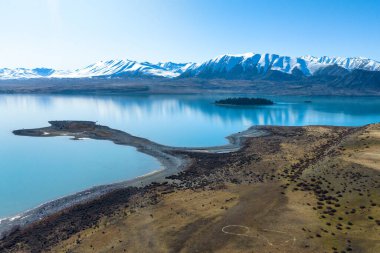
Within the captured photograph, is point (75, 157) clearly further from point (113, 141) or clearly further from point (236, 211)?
point (236, 211)

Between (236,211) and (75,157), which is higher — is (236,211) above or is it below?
above

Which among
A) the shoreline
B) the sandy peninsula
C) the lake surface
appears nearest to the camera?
the sandy peninsula

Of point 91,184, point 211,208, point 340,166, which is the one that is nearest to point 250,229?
point 211,208

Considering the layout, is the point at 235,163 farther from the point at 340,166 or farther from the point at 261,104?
A: the point at 261,104

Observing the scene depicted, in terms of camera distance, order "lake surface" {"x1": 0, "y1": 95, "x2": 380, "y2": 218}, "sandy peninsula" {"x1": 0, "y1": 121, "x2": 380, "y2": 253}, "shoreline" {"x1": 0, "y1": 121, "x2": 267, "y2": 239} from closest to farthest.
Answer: "sandy peninsula" {"x1": 0, "y1": 121, "x2": 380, "y2": 253}
"shoreline" {"x1": 0, "y1": 121, "x2": 267, "y2": 239}
"lake surface" {"x1": 0, "y1": 95, "x2": 380, "y2": 218}

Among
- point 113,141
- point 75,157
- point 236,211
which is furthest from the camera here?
point 113,141

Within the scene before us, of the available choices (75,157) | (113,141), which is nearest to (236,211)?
(75,157)

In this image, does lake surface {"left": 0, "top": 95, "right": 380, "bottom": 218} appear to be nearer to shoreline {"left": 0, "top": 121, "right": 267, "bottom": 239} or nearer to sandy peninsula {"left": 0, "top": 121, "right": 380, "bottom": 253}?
shoreline {"left": 0, "top": 121, "right": 267, "bottom": 239}

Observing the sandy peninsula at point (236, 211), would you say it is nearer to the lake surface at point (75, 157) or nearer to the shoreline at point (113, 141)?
the shoreline at point (113, 141)

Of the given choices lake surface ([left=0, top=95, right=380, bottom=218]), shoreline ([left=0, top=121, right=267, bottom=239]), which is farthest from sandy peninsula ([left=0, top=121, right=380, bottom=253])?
lake surface ([left=0, top=95, right=380, bottom=218])

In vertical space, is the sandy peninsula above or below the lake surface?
above
